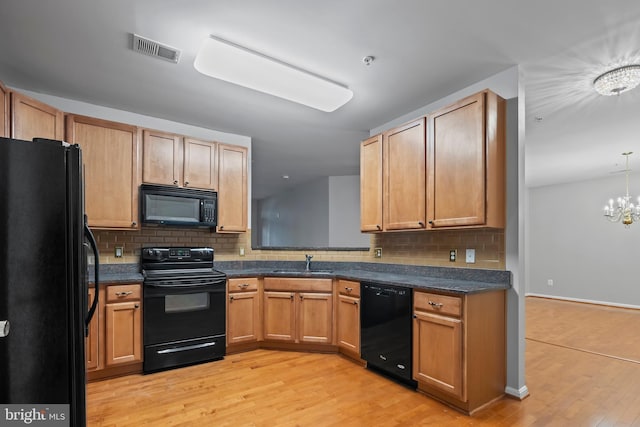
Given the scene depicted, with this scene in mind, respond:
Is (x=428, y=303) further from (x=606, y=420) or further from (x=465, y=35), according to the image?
(x=465, y=35)

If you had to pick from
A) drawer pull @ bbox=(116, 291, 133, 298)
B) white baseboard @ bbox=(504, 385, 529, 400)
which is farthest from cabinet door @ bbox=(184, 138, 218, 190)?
white baseboard @ bbox=(504, 385, 529, 400)

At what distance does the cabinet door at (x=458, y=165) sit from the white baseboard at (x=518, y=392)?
135 cm

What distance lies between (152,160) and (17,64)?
1219mm

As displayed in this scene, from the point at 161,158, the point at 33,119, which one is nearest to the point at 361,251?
the point at 161,158

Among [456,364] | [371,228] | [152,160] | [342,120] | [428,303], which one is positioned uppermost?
[342,120]

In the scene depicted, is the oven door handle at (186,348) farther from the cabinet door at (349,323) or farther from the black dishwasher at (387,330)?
the black dishwasher at (387,330)

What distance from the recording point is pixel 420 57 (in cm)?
249

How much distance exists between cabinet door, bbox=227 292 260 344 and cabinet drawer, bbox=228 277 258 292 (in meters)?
0.04

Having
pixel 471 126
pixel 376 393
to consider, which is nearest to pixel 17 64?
pixel 471 126

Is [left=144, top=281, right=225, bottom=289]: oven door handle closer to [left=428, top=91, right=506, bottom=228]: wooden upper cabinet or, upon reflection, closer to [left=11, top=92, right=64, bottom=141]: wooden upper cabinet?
[left=11, top=92, right=64, bottom=141]: wooden upper cabinet

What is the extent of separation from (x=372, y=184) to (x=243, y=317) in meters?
Result: 2.02

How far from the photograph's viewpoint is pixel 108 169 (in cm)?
321

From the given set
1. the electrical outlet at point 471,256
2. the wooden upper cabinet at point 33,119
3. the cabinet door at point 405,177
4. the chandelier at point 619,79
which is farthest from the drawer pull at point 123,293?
the chandelier at point 619,79

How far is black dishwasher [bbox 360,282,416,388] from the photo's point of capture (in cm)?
275
